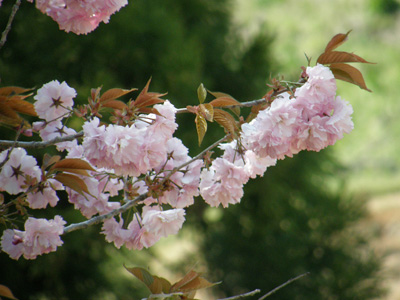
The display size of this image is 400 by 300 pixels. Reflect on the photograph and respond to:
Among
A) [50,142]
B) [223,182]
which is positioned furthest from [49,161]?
[223,182]

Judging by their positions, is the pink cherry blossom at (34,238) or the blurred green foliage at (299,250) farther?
the blurred green foliage at (299,250)

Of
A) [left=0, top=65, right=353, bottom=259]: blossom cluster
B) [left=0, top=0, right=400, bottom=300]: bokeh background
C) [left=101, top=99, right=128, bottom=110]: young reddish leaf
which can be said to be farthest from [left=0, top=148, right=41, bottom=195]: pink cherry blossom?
[left=0, top=0, right=400, bottom=300]: bokeh background

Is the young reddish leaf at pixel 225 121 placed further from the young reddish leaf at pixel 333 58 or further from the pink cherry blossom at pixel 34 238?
the pink cherry blossom at pixel 34 238

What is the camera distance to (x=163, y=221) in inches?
29.0

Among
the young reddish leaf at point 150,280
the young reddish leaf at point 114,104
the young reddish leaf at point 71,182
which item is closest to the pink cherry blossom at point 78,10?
the young reddish leaf at point 114,104

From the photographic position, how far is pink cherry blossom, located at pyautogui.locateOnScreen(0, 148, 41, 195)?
29.2 inches

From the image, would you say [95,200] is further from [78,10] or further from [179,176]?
[78,10]

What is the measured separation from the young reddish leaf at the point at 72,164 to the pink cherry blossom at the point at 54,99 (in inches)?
4.8

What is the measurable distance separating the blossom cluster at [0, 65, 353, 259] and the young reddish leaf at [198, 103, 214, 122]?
0.04 meters

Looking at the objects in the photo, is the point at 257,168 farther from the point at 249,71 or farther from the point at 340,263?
the point at 249,71

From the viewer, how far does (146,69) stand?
10.2 ft

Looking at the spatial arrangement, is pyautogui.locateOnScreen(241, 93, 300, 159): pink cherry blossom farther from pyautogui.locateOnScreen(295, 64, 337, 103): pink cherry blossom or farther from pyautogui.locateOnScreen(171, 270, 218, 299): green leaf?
pyautogui.locateOnScreen(171, 270, 218, 299): green leaf

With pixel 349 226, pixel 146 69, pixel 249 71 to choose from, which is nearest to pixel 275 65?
pixel 249 71

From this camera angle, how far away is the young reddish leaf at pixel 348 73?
673mm
